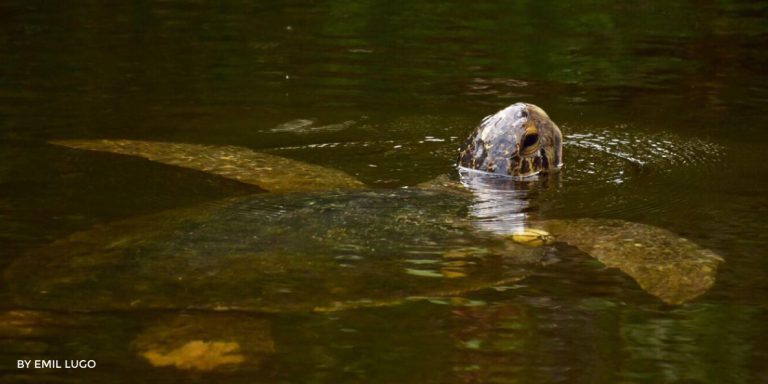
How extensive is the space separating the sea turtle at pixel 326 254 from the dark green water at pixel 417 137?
8cm

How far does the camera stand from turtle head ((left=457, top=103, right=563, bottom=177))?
283 inches

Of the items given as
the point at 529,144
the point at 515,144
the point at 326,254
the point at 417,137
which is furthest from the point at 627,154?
the point at 326,254

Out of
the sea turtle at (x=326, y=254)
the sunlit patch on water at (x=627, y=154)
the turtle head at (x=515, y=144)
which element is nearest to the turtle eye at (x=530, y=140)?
the turtle head at (x=515, y=144)

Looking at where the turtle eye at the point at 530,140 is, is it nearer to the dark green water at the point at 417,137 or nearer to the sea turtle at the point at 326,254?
the dark green water at the point at 417,137

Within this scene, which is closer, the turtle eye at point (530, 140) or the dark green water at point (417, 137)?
the dark green water at point (417, 137)

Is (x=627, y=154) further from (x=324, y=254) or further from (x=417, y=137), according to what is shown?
(x=324, y=254)

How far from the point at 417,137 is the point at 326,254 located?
3.22 meters

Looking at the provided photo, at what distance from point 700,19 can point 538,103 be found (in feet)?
16.0

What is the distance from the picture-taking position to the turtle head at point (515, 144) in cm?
719

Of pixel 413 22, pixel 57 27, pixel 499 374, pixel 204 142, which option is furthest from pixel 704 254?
pixel 57 27

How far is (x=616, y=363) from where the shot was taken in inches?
167

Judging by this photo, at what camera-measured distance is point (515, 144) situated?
23.6ft

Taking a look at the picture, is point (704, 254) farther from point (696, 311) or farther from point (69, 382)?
point (69, 382)

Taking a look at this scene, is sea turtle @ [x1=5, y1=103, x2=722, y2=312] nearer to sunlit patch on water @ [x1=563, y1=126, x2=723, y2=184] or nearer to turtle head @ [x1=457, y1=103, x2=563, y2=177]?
turtle head @ [x1=457, y1=103, x2=563, y2=177]
